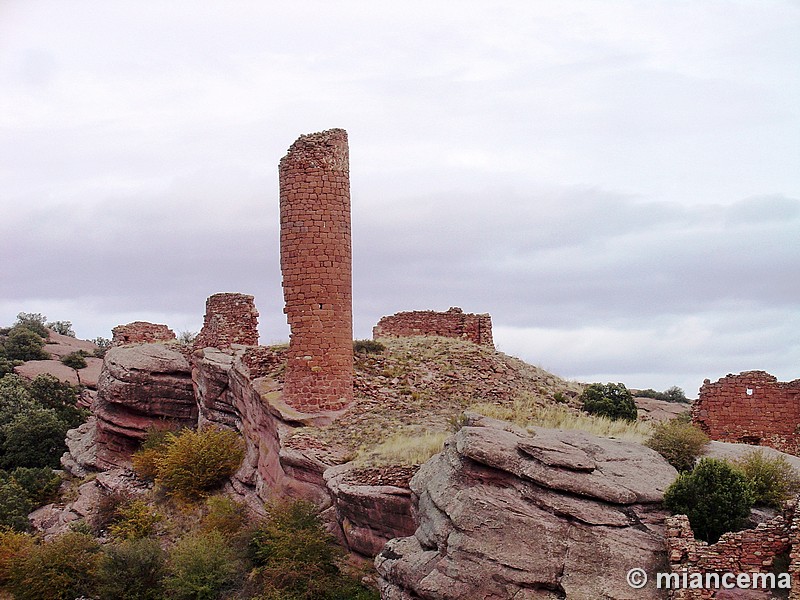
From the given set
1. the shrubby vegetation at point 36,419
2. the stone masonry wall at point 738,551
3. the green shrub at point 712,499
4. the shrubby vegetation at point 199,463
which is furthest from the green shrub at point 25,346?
the stone masonry wall at point 738,551

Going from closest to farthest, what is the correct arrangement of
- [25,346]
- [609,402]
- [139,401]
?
[609,402]
[139,401]
[25,346]

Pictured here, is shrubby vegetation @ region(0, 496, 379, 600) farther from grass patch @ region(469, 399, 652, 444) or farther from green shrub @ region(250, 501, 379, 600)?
grass patch @ region(469, 399, 652, 444)

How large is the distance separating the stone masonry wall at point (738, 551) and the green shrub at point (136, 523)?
15691 millimetres

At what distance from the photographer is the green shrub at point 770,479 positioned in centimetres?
1700

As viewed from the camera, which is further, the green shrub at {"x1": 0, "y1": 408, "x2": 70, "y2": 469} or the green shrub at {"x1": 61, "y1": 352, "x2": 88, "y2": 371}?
the green shrub at {"x1": 61, "y1": 352, "x2": 88, "y2": 371}

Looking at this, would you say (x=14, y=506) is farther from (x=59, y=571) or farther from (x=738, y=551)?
(x=738, y=551)

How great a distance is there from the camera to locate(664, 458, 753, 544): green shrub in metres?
15.8

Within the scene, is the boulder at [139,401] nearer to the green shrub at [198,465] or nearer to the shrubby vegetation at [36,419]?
the green shrub at [198,465]

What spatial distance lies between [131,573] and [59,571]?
2.77 meters

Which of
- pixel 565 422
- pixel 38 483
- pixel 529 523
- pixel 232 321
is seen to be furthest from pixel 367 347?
pixel 38 483

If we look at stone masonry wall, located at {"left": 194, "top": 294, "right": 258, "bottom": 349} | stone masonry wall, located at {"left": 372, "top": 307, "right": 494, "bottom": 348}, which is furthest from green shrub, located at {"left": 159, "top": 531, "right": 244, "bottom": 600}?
stone masonry wall, located at {"left": 372, "top": 307, "right": 494, "bottom": 348}

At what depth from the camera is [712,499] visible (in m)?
15.9

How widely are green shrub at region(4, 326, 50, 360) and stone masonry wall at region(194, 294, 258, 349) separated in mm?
30102

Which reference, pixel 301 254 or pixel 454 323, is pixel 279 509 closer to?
pixel 301 254
